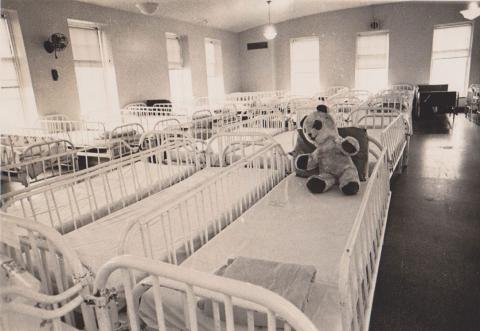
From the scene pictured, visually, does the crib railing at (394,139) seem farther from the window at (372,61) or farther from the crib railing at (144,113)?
the window at (372,61)

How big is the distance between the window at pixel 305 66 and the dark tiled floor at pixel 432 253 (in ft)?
20.7

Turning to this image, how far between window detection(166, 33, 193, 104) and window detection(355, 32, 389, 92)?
14.8ft

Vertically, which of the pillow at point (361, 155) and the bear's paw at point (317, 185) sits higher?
the pillow at point (361, 155)

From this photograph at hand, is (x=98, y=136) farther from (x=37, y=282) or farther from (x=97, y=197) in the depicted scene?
(x=37, y=282)

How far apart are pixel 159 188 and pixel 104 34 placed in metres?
4.77

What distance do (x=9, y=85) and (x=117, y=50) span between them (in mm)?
2052

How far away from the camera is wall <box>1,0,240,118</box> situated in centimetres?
552

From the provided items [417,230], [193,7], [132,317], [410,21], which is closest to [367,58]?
[410,21]

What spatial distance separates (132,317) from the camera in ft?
3.65

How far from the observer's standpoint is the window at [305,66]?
34.1 feet

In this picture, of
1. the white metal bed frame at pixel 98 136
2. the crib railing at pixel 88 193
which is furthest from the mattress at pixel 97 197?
the white metal bed frame at pixel 98 136

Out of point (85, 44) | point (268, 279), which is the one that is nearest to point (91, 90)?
point (85, 44)

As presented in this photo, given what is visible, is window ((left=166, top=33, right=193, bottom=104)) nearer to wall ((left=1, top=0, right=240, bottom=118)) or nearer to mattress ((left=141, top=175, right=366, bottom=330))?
wall ((left=1, top=0, right=240, bottom=118))

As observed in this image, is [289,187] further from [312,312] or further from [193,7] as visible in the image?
[193,7]
